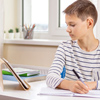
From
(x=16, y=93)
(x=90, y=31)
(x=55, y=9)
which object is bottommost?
(x=16, y=93)

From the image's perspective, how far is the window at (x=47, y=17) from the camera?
10.5 ft

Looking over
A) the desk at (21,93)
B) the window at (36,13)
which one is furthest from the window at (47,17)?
the desk at (21,93)

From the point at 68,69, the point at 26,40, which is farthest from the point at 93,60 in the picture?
the point at 26,40

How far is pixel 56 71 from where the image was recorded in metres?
1.56

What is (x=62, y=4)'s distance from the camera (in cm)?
320

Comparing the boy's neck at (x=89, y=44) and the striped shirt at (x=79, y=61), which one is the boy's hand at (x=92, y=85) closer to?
the striped shirt at (x=79, y=61)

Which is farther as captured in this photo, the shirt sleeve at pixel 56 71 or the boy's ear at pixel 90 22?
the boy's ear at pixel 90 22

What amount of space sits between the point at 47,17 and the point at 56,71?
1864 millimetres

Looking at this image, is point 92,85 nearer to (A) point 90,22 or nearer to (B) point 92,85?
(B) point 92,85

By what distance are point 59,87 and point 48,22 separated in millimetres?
1915

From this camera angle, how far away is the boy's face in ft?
5.14

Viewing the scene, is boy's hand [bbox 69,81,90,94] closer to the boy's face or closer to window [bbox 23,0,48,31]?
the boy's face

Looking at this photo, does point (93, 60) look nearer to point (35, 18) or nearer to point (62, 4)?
point (62, 4)

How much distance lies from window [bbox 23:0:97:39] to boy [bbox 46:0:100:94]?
1463mm
